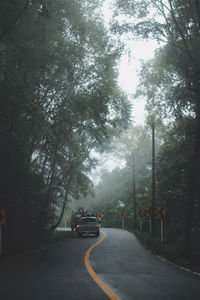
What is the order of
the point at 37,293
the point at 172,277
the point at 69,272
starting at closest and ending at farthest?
the point at 37,293 < the point at 172,277 < the point at 69,272

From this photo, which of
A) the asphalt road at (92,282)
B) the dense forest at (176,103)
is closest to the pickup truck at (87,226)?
the dense forest at (176,103)

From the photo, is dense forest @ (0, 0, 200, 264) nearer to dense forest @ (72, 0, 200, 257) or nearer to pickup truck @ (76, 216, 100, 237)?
dense forest @ (72, 0, 200, 257)

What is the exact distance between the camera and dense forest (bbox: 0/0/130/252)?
47.7ft

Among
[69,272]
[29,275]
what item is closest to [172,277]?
[69,272]

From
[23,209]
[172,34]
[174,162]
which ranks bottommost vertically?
[23,209]

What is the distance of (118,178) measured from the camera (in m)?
74.2

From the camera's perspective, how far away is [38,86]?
54.4 ft

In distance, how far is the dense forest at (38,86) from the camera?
14539 mm

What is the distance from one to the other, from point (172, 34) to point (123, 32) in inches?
94.0

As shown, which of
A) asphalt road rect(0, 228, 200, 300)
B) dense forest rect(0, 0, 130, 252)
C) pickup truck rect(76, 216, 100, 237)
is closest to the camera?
asphalt road rect(0, 228, 200, 300)

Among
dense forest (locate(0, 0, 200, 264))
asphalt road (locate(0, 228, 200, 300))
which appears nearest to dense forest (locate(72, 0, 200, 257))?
dense forest (locate(0, 0, 200, 264))

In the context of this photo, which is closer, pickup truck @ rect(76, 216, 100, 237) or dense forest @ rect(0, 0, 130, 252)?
dense forest @ rect(0, 0, 130, 252)

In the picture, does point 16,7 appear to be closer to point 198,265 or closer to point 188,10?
point 188,10

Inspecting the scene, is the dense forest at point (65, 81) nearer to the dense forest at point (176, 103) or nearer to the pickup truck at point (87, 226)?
the dense forest at point (176, 103)
